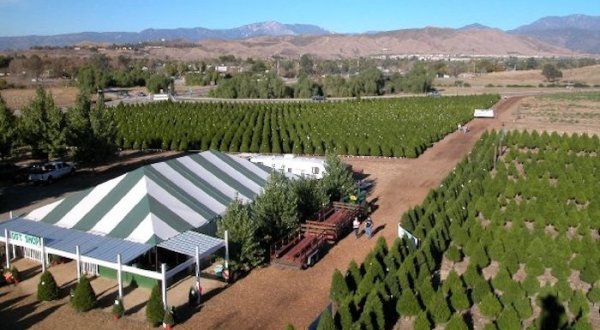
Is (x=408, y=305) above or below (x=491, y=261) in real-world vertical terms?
above

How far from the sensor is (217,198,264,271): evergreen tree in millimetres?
16141

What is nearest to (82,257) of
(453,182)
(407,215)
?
(407,215)

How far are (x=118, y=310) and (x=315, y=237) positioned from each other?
21.7ft

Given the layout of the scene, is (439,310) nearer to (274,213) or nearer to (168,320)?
(168,320)

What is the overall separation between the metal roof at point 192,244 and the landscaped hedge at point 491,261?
3.53 meters

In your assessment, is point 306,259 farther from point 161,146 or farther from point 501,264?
point 161,146

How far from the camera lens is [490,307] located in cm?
1328

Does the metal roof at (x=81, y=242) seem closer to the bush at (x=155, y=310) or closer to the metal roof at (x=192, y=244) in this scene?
the metal roof at (x=192, y=244)

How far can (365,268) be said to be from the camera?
1508 centimetres

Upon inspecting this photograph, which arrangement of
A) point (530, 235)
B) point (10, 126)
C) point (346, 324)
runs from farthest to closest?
point (10, 126), point (530, 235), point (346, 324)

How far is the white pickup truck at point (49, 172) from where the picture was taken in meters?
26.9

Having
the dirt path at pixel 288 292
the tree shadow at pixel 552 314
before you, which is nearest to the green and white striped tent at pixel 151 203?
the dirt path at pixel 288 292

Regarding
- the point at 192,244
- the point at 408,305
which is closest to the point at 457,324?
the point at 408,305

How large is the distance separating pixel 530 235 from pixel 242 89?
61.8 m
